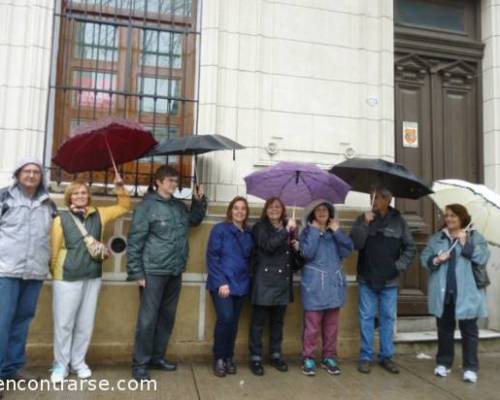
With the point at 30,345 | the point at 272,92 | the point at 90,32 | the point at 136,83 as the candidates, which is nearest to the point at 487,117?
the point at 272,92

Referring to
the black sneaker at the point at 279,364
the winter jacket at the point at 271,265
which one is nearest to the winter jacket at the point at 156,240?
the winter jacket at the point at 271,265

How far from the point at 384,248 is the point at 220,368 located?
6.21 ft

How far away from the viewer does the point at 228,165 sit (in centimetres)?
526

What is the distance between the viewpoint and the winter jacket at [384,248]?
15.1 ft

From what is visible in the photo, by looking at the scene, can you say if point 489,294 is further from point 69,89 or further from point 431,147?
point 69,89

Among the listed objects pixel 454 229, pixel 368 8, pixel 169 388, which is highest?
pixel 368 8

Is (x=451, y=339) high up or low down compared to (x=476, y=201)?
down

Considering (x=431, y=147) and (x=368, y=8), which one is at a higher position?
(x=368, y=8)

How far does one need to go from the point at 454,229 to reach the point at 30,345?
13.5 ft

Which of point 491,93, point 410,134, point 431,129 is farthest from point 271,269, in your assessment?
point 491,93

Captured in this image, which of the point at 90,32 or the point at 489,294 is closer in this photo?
the point at 90,32

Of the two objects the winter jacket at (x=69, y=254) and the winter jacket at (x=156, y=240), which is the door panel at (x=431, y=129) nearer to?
the winter jacket at (x=156, y=240)

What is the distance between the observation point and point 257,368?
4.41 meters

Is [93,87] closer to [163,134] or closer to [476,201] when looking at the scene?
[163,134]
